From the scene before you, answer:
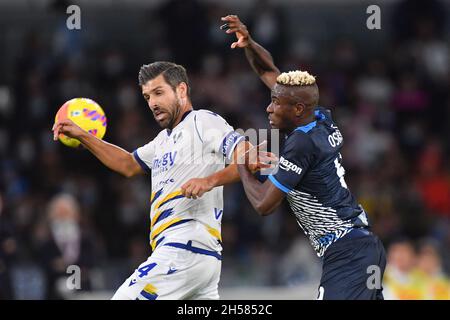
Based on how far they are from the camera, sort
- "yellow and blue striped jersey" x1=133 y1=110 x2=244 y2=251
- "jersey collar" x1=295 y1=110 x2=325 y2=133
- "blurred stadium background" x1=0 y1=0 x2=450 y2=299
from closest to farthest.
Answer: "jersey collar" x1=295 y1=110 x2=325 y2=133 < "yellow and blue striped jersey" x1=133 y1=110 x2=244 y2=251 < "blurred stadium background" x1=0 y1=0 x2=450 y2=299

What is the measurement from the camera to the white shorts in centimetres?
754

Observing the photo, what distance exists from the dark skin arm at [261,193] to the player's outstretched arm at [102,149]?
1.45m

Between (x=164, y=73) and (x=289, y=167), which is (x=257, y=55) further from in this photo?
(x=289, y=167)

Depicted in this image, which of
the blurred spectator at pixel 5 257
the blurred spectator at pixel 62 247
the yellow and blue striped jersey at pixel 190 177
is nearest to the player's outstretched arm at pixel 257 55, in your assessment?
the yellow and blue striped jersey at pixel 190 177

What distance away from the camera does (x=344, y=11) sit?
58.0 feet

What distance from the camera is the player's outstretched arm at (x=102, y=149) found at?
→ 26.0 ft

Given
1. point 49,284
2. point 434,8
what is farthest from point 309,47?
point 49,284

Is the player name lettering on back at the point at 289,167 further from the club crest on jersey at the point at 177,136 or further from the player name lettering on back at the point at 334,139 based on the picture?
the club crest on jersey at the point at 177,136

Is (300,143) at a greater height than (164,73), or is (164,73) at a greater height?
(164,73)

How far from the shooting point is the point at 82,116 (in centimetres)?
836

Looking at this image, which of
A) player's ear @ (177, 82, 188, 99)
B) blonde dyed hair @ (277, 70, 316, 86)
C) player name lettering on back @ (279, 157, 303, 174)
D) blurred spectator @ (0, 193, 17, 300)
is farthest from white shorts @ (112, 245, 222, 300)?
blurred spectator @ (0, 193, 17, 300)

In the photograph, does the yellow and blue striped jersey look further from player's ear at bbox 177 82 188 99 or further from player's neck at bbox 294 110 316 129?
player's neck at bbox 294 110 316 129

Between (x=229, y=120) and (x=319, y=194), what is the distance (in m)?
7.66

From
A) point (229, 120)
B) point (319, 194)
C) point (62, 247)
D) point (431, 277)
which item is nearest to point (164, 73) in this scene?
point (319, 194)
